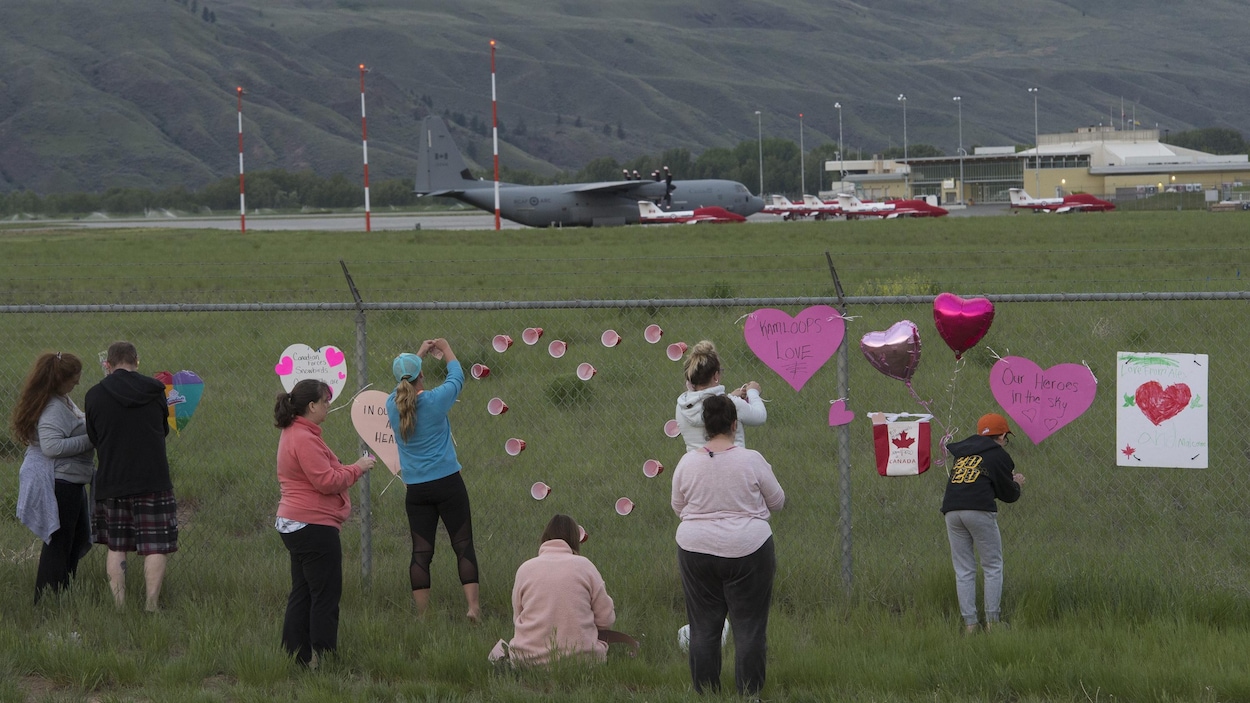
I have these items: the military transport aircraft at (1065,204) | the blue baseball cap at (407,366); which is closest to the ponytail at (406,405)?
the blue baseball cap at (407,366)

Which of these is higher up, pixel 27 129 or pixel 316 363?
pixel 27 129

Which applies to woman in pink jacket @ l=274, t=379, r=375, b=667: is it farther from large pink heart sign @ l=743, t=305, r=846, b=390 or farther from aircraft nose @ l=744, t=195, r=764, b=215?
aircraft nose @ l=744, t=195, r=764, b=215

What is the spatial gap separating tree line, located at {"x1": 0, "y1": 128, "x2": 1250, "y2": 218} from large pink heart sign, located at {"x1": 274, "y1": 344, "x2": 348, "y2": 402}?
75952 mm

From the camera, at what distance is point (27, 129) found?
618ft

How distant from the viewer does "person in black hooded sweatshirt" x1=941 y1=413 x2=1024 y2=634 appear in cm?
604

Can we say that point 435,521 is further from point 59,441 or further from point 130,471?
point 59,441

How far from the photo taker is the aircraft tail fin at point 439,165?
58.3 m

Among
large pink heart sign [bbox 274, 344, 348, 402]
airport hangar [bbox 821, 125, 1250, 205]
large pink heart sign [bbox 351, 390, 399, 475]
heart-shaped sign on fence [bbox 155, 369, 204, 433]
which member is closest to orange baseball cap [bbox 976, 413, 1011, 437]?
large pink heart sign [bbox 351, 390, 399, 475]

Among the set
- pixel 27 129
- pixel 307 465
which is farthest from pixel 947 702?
pixel 27 129

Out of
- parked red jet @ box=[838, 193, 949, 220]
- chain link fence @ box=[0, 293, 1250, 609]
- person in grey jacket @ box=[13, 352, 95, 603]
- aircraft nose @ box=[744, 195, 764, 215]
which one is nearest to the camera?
person in grey jacket @ box=[13, 352, 95, 603]

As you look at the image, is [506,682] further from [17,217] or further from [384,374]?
[17,217]

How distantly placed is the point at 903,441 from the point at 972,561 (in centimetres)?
87

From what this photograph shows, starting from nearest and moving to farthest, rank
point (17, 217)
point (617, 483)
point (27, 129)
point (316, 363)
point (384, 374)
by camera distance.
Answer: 1. point (316, 363)
2. point (617, 483)
3. point (384, 374)
4. point (17, 217)
5. point (27, 129)

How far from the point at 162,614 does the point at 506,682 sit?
235cm
